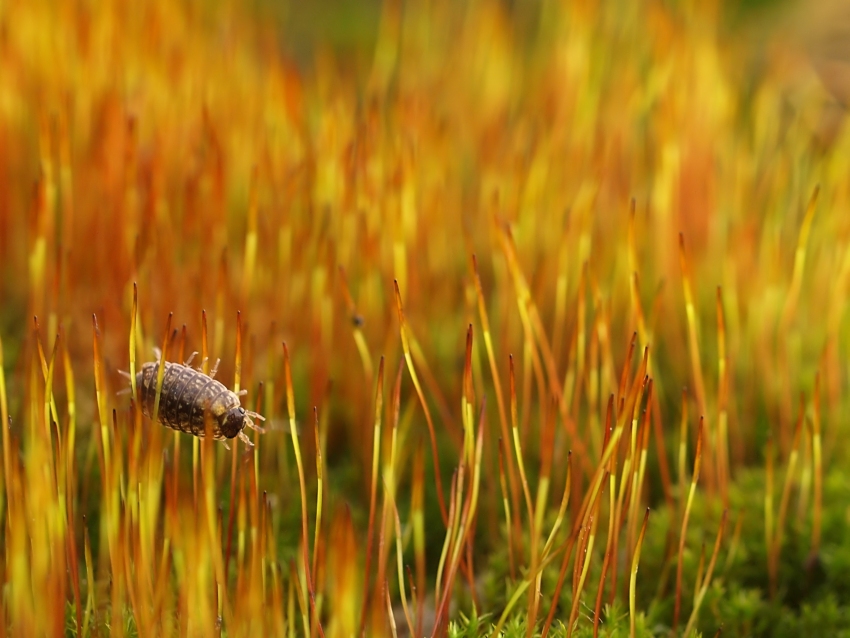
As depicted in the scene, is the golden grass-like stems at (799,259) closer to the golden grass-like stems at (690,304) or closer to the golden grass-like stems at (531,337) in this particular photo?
the golden grass-like stems at (690,304)

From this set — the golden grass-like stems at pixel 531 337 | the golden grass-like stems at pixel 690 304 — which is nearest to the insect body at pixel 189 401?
the golden grass-like stems at pixel 531 337

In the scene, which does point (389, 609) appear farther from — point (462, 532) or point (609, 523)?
point (609, 523)

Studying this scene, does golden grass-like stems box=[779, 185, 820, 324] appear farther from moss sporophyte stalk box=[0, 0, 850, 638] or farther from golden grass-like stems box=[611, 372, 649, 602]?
golden grass-like stems box=[611, 372, 649, 602]

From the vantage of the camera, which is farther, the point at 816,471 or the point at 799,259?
the point at 799,259

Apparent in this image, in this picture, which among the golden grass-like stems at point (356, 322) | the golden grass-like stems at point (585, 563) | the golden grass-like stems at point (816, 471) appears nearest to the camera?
the golden grass-like stems at point (585, 563)

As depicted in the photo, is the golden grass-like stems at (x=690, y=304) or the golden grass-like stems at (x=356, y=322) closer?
the golden grass-like stems at (x=690, y=304)

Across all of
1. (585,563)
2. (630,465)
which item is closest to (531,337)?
(630,465)

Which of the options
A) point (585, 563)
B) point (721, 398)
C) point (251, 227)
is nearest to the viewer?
point (585, 563)

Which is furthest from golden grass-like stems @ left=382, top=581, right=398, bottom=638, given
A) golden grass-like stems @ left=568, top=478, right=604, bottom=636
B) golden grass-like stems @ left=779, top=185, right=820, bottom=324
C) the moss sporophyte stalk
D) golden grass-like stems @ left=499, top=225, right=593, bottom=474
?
golden grass-like stems @ left=779, top=185, right=820, bottom=324

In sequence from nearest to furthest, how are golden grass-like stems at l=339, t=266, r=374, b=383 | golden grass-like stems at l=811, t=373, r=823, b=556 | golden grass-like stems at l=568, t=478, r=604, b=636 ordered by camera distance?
golden grass-like stems at l=568, t=478, r=604, b=636
golden grass-like stems at l=811, t=373, r=823, b=556
golden grass-like stems at l=339, t=266, r=374, b=383

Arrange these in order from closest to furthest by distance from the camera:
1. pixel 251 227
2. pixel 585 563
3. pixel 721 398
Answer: pixel 585 563, pixel 721 398, pixel 251 227
